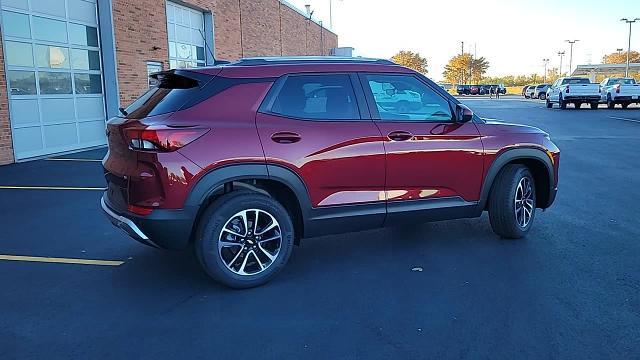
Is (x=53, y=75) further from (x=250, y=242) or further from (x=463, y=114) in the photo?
(x=463, y=114)

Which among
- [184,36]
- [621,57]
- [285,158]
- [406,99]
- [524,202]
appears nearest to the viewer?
[285,158]

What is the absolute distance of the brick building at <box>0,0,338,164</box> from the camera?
12047 millimetres

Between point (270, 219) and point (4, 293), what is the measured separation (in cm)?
219

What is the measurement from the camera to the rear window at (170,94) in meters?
4.29

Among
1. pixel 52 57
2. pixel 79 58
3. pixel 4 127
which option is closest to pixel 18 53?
pixel 52 57

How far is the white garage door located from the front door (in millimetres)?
10087

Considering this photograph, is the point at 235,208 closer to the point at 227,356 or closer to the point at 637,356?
the point at 227,356

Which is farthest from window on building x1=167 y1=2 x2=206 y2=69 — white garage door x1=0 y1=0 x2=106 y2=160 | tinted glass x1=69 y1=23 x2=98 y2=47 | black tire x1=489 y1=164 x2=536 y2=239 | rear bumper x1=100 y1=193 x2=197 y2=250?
rear bumper x1=100 y1=193 x2=197 y2=250

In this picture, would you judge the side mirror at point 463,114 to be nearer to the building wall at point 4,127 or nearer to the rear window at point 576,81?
the building wall at point 4,127

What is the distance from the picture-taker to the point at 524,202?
572cm

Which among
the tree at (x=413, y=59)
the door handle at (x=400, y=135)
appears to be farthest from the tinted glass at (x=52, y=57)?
the tree at (x=413, y=59)

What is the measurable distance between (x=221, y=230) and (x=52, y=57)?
11.2 m

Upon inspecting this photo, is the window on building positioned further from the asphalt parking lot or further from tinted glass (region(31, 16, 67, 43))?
the asphalt parking lot

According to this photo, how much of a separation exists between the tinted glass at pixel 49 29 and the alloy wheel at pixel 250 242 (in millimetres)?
10857
